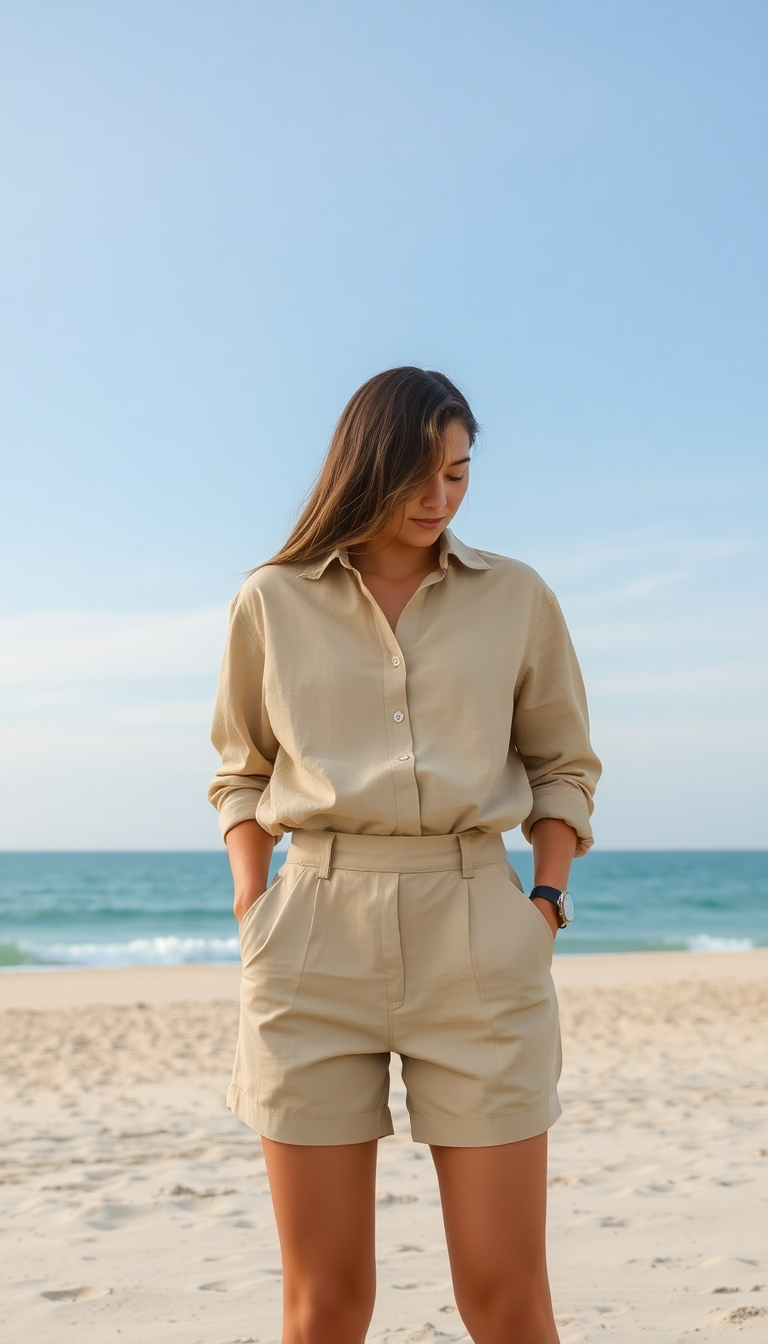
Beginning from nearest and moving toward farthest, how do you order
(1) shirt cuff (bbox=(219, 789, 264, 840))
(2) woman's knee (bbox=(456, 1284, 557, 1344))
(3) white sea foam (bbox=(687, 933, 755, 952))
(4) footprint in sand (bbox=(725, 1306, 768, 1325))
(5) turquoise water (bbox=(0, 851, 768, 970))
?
(2) woman's knee (bbox=(456, 1284, 557, 1344)), (1) shirt cuff (bbox=(219, 789, 264, 840)), (4) footprint in sand (bbox=(725, 1306, 768, 1325)), (5) turquoise water (bbox=(0, 851, 768, 970)), (3) white sea foam (bbox=(687, 933, 755, 952))

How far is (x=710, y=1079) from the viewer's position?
268 inches

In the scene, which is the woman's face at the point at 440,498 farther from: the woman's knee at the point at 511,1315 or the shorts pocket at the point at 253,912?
the woman's knee at the point at 511,1315

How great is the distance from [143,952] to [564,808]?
21.2m

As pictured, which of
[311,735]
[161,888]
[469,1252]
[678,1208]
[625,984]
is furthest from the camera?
[161,888]

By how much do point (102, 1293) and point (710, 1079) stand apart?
457cm

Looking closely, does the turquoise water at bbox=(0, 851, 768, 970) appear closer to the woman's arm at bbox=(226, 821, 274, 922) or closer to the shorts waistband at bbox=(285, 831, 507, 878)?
the woman's arm at bbox=(226, 821, 274, 922)

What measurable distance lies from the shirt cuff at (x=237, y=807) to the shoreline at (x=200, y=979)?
389 inches

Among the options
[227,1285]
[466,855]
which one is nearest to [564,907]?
[466,855]

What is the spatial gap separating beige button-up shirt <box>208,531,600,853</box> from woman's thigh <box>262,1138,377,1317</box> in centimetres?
52

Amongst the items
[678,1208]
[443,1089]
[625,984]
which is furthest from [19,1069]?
[625,984]

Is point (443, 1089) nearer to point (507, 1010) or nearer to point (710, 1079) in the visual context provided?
point (507, 1010)

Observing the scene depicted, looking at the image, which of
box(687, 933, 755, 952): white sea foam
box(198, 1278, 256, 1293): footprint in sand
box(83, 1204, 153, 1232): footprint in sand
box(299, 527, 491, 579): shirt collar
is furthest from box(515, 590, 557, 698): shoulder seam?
box(687, 933, 755, 952): white sea foam

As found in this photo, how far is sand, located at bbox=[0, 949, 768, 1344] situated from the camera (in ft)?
9.85

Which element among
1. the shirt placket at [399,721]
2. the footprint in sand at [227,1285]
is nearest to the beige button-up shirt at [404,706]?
the shirt placket at [399,721]
